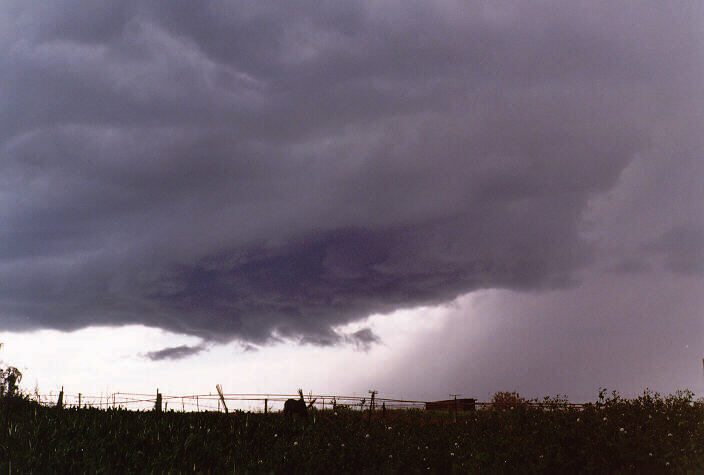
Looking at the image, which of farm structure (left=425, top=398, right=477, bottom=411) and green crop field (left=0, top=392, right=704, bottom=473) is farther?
farm structure (left=425, top=398, right=477, bottom=411)

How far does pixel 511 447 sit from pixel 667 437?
16.9 ft

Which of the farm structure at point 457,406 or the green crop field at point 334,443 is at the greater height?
the green crop field at point 334,443

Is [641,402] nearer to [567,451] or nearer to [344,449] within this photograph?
[567,451]

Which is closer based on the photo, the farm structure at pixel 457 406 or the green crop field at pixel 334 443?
the green crop field at pixel 334 443

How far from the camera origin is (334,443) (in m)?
19.3

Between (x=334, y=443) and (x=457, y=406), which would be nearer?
(x=334, y=443)

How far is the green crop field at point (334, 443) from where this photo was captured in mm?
16484

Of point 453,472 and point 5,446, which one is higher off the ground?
point 5,446

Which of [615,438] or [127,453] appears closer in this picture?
[127,453]

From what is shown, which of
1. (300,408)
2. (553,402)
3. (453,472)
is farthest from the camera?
(300,408)

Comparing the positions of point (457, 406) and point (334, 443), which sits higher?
point (334, 443)

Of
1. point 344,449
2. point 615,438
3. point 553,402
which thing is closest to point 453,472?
point 344,449

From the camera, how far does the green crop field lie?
54.1 ft

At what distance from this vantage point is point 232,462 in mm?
17250
